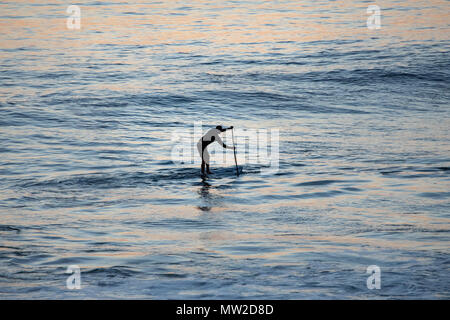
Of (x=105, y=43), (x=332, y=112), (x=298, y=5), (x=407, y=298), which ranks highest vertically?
(x=298, y=5)

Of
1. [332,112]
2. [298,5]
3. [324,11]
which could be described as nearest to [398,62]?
[332,112]

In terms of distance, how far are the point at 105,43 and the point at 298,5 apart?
1671 centimetres

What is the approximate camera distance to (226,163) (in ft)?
56.3

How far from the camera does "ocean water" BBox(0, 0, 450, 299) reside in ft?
31.7

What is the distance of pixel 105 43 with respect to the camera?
36688 mm

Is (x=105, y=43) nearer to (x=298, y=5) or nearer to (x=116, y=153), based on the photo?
(x=298, y=5)

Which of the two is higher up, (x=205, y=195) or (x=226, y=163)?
(x=226, y=163)

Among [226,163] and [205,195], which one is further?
[226,163]

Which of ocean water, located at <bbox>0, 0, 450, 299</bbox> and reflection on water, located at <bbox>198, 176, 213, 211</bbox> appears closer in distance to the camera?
ocean water, located at <bbox>0, 0, 450, 299</bbox>

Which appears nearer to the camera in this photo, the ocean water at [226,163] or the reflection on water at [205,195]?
the ocean water at [226,163]

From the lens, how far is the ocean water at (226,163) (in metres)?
9.65

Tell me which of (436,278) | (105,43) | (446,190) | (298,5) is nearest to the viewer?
(436,278)

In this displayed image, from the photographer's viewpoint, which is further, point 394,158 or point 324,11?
point 324,11
